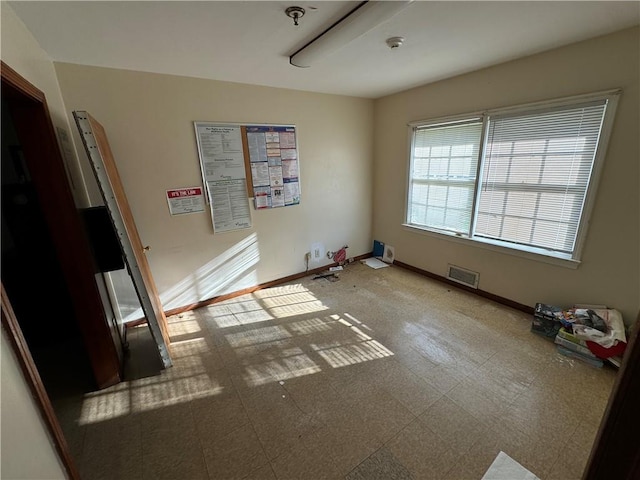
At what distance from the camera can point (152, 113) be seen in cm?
234

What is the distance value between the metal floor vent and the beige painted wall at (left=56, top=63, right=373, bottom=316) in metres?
1.37

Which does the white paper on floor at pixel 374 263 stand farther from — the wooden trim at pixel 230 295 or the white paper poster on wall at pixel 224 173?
the white paper poster on wall at pixel 224 173

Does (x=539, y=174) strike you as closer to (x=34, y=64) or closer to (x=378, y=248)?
(x=378, y=248)

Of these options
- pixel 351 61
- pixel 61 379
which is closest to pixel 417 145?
pixel 351 61

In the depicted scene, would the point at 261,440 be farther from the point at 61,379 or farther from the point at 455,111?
the point at 455,111

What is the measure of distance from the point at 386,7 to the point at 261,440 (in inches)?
93.9

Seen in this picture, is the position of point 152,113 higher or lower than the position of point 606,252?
higher

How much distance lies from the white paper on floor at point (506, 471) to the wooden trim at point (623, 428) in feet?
3.06

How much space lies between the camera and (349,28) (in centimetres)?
153

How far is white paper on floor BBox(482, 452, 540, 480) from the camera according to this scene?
1.30 metres

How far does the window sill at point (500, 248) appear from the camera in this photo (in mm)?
2283

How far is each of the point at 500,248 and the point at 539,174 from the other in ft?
2.44

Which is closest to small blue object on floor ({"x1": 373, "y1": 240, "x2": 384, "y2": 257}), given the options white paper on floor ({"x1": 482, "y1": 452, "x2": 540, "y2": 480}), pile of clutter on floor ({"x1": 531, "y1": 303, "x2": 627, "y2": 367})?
pile of clutter on floor ({"x1": 531, "y1": 303, "x2": 627, "y2": 367})

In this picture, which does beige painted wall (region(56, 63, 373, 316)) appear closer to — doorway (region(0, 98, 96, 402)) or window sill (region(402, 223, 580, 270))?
doorway (region(0, 98, 96, 402))
